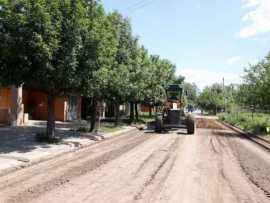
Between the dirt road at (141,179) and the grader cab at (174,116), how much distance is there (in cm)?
1309

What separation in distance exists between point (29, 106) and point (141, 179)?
85.4 ft

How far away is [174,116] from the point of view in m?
32.5

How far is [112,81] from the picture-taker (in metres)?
26.8

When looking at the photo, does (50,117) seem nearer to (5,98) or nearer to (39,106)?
(5,98)

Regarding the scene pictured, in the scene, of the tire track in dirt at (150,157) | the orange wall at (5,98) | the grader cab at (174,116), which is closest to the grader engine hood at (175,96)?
the grader cab at (174,116)

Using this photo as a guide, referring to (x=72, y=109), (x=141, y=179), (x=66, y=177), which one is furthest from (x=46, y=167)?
(x=72, y=109)

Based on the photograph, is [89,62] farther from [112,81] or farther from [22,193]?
[22,193]

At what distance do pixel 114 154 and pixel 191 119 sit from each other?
14664 millimetres

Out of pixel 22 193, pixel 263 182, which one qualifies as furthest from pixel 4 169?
pixel 263 182

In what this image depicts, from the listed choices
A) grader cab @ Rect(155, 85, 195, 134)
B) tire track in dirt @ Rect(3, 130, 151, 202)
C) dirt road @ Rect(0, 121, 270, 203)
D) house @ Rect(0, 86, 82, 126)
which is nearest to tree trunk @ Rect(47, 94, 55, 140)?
dirt road @ Rect(0, 121, 270, 203)

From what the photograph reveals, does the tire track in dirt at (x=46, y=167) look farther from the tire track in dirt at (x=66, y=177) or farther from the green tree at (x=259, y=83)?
the green tree at (x=259, y=83)

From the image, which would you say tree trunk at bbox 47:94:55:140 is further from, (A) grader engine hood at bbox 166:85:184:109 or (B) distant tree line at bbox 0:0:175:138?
(A) grader engine hood at bbox 166:85:184:109

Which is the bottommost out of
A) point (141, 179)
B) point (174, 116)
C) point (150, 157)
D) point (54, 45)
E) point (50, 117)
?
point (141, 179)

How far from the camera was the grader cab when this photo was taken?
31.3 meters
